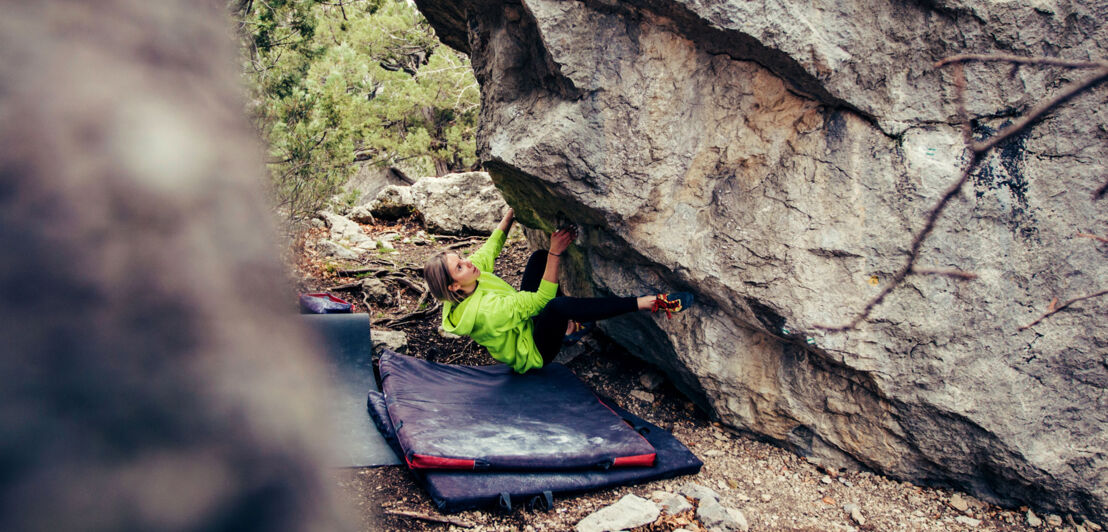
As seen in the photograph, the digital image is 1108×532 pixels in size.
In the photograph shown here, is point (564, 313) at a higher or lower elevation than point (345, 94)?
lower

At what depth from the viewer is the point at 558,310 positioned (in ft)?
11.7

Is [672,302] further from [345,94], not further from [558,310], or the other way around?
[345,94]

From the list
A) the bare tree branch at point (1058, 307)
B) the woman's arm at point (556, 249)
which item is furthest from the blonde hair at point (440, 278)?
the bare tree branch at point (1058, 307)

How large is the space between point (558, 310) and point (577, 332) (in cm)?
74

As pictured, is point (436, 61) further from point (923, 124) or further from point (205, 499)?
point (205, 499)

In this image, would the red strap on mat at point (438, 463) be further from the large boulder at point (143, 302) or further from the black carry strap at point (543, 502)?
the large boulder at point (143, 302)

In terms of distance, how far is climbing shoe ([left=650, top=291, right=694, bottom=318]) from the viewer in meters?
3.23

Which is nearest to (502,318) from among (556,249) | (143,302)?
(556,249)

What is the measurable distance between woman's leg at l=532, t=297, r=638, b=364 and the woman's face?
0.46m

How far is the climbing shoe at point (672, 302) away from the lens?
10.6 feet

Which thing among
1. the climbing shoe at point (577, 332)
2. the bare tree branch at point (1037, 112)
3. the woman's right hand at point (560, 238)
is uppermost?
the bare tree branch at point (1037, 112)

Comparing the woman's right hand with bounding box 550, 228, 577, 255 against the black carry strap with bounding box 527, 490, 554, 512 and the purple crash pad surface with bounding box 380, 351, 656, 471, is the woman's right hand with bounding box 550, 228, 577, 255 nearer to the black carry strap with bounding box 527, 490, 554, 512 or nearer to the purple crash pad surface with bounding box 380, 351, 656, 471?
the purple crash pad surface with bounding box 380, 351, 656, 471

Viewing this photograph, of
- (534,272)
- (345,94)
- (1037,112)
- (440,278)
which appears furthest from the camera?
(345,94)

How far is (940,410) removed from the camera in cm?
277
